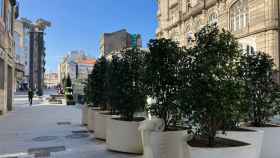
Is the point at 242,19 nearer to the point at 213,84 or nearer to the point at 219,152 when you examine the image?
the point at 213,84

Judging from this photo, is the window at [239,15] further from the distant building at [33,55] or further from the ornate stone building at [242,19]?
the distant building at [33,55]

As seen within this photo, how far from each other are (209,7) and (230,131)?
30.2m

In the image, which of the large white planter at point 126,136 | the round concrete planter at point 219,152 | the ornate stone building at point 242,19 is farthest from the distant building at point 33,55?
the round concrete planter at point 219,152

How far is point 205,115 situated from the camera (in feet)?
14.1

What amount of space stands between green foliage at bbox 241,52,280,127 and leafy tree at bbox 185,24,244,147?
3.26ft

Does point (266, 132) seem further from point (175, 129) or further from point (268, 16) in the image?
point (268, 16)

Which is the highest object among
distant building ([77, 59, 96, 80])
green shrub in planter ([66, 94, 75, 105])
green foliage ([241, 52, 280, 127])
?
distant building ([77, 59, 96, 80])

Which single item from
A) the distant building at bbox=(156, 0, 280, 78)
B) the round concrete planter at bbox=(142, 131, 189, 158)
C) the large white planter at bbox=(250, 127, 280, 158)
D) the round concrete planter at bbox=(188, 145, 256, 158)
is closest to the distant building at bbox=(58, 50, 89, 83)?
the distant building at bbox=(156, 0, 280, 78)

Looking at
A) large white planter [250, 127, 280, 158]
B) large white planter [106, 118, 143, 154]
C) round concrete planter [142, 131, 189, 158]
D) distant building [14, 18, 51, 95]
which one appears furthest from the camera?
distant building [14, 18, 51, 95]

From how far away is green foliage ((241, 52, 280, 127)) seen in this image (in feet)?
18.1

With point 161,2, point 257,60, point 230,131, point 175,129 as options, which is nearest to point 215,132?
point 230,131

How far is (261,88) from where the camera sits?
18.4 ft

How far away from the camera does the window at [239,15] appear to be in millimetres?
27188

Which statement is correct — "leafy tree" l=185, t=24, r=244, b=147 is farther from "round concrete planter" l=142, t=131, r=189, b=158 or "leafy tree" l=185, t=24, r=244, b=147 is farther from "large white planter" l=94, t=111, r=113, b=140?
"large white planter" l=94, t=111, r=113, b=140
